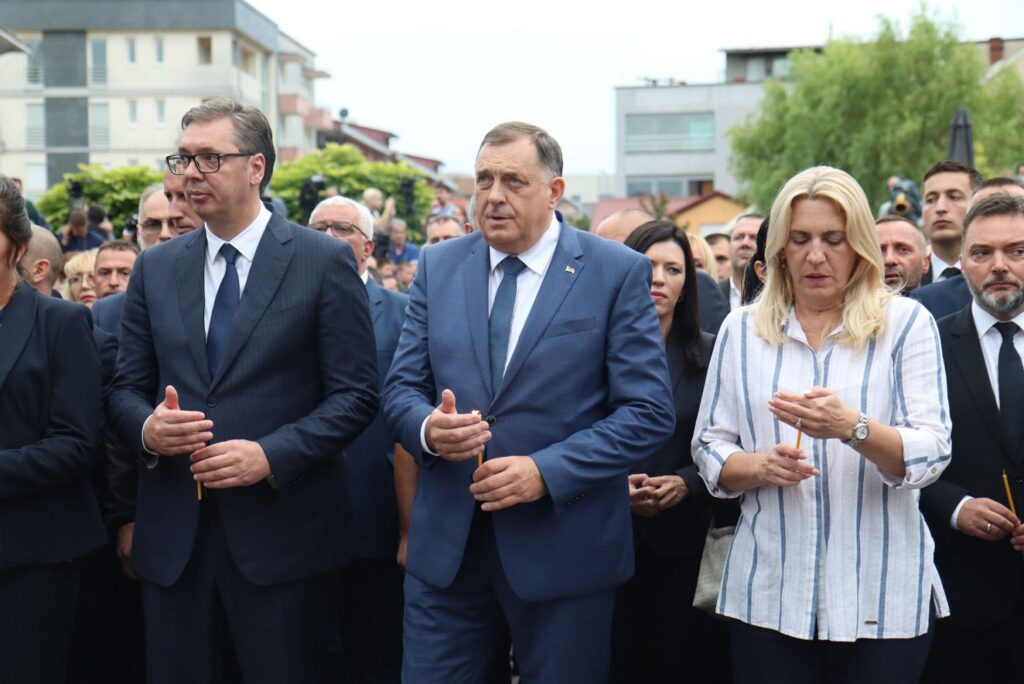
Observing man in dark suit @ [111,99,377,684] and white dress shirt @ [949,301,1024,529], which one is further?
white dress shirt @ [949,301,1024,529]

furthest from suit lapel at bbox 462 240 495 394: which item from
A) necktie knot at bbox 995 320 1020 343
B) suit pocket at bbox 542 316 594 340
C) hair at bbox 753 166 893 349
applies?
necktie knot at bbox 995 320 1020 343

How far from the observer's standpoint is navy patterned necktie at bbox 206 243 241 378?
170 inches

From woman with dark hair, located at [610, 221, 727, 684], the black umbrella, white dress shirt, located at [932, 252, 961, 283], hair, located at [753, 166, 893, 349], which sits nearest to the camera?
hair, located at [753, 166, 893, 349]

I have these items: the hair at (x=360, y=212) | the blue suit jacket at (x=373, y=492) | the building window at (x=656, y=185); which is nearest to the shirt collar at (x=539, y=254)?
the blue suit jacket at (x=373, y=492)

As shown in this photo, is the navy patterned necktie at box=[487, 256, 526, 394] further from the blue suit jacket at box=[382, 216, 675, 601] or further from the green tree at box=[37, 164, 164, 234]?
the green tree at box=[37, 164, 164, 234]

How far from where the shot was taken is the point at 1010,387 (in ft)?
14.8

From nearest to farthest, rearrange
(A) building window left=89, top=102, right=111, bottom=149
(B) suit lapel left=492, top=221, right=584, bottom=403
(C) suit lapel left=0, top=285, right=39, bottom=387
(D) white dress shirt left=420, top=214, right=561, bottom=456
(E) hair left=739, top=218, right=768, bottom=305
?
(B) suit lapel left=492, top=221, right=584, bottom=403 < (D) white dress shirt left=420, top=214, right=561, bottom=456 < (C) suit lapel left=0, top=285, right=39, bottom=387 < (E) hair left=739, top=218, right=768, bottom=305 < (A) building window left=89, top=102, right=111, bottom=149

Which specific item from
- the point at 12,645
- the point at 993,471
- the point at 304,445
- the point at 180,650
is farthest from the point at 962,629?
the point at 12,645

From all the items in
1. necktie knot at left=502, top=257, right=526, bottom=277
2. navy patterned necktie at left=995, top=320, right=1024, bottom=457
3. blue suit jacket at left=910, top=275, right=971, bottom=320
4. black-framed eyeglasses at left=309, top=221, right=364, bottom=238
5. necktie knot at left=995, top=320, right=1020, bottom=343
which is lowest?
navy patterned necktie at left=995, top=320, right=1024, bottom=457

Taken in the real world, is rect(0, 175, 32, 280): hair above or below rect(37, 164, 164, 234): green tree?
below

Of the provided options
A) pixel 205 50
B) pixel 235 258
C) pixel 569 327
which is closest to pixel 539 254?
pixel 569 327

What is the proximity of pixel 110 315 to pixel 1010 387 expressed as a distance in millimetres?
3878

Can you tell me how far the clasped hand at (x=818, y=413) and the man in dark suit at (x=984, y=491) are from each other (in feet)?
3.18

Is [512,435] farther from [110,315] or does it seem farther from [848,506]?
[110,315]
